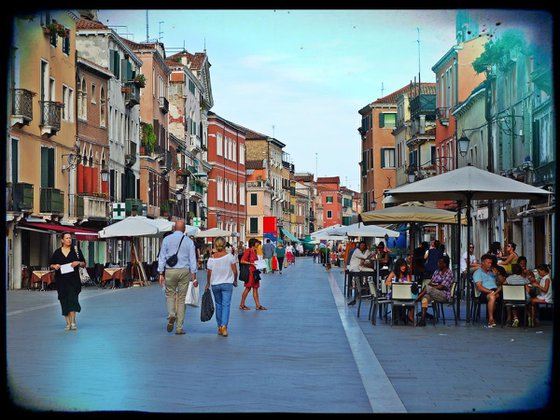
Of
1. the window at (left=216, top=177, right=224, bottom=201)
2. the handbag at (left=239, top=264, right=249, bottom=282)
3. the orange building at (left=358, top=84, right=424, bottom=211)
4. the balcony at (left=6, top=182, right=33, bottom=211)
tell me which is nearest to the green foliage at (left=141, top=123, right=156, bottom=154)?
the balcony at (left=6, top=182, right=33, bottom=211)

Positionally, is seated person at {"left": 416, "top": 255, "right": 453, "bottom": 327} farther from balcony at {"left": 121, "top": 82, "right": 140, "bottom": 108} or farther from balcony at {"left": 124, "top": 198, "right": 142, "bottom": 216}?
balcony at {"left": 121, "top": 82, "right": 140, "bottom": 108}

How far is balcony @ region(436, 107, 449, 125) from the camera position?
213ft

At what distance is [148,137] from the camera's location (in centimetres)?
6850

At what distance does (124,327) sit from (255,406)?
1066 centimetres

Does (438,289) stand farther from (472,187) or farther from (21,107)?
(21,107)

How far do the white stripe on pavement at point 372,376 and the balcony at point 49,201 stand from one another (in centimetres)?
2463

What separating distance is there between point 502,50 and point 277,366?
33616mm

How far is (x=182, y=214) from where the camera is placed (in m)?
84.3

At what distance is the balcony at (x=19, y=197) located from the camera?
3962 cm

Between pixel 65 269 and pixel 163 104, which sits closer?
pixel 65 269

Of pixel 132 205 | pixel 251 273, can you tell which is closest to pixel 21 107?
pixel 251 273

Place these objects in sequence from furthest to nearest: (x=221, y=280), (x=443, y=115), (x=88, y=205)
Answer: (x=443, y=115), (x=88, y=205), (x=221, y=280)

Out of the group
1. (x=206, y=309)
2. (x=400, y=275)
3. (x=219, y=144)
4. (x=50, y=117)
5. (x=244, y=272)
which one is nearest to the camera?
(x=206, y=309)

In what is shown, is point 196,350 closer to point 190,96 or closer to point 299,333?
point 299,333
